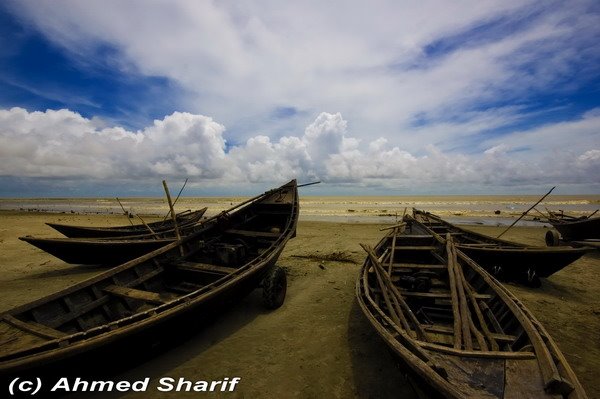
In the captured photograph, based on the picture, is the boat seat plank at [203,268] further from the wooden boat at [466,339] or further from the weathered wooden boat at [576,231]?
the weathered wooden boat at [576,231]

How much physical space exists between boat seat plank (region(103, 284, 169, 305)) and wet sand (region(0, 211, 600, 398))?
0.87 meters

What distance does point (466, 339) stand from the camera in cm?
388

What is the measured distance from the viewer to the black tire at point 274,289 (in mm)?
6742

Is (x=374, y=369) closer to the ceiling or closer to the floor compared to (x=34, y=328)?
closer to the floor

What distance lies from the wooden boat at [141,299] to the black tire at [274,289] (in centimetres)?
2

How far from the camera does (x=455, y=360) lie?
3.23m

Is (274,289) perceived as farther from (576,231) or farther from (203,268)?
(576,231)

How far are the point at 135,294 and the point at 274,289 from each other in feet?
9.47

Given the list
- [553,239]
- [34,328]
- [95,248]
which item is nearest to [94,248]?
[95,248]

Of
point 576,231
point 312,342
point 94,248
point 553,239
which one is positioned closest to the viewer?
point 312,342

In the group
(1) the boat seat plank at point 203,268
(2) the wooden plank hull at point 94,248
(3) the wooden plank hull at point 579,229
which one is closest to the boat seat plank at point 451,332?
(1) the boat seat plank at point 203,268

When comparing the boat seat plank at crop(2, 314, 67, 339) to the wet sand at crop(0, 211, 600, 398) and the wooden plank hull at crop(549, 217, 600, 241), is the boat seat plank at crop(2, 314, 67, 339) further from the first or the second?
the wooden plank hull at crop(549, 217, 600, 241)

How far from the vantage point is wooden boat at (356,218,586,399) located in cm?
279

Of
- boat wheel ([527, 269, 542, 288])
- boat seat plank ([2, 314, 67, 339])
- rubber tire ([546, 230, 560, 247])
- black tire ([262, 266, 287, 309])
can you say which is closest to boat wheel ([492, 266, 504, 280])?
boat wheel ([527, 269, 542, 288])
